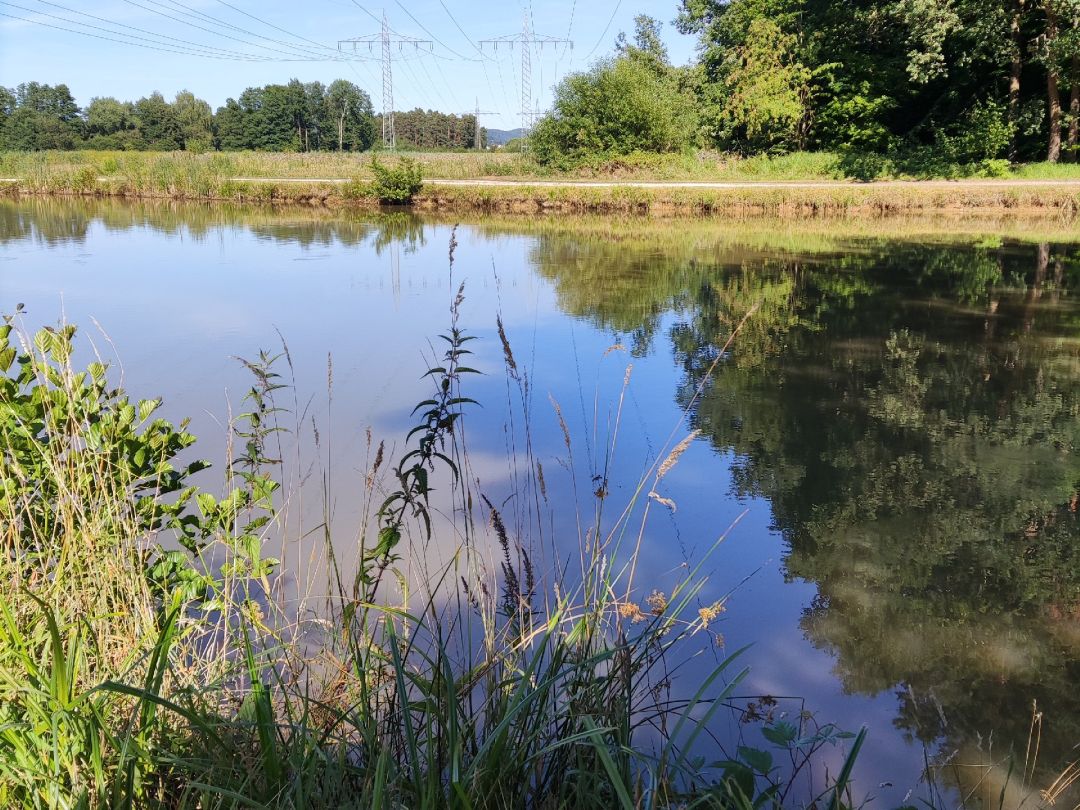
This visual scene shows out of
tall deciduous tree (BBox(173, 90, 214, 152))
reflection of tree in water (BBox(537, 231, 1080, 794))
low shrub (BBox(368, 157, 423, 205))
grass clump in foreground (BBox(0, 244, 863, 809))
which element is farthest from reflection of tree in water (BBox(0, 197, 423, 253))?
tall deciduous tree (BBox(173, 90, 214, 152))

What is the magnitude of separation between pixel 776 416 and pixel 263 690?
163 inches

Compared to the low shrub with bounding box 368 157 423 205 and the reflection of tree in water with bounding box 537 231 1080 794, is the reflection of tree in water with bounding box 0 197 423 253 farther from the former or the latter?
the reflection of tree in water with bounding box 537 231 1080 794

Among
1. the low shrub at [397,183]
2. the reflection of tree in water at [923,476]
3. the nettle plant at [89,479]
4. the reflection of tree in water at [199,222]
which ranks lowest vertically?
the reflection of tree in water at [923,476]

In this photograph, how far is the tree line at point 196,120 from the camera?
62.4 meters

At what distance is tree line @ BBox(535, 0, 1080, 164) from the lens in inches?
843

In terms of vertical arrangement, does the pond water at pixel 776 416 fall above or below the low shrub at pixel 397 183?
below

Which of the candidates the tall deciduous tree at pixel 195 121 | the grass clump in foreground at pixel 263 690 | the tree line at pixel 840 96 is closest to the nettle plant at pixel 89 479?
the grass clump in foreground at pixel 263 690

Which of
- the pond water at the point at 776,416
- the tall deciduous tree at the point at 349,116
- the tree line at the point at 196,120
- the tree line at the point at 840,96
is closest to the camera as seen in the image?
the pond water at the point at 776,416

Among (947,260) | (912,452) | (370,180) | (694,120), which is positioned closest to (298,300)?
(912,452)

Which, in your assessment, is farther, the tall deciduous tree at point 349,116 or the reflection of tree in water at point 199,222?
the tall deciduous tree at point 349,116

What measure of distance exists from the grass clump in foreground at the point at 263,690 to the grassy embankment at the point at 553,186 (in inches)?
728

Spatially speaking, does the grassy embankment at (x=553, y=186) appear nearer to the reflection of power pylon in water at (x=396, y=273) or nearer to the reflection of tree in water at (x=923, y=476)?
the reflection of power pylon in water at (x=396, y=273)

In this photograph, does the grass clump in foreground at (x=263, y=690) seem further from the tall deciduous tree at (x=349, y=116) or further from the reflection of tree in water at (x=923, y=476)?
the tall deciduous tree at (x=349, y=116)

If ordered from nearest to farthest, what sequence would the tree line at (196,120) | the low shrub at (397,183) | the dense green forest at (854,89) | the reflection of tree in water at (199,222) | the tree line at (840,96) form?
the reflection of tree in water at (199,222)
the dense green forest at (854,89)
the tree line at (840,96)
the low shrub at (397,183)
the tree line at (196,120)
